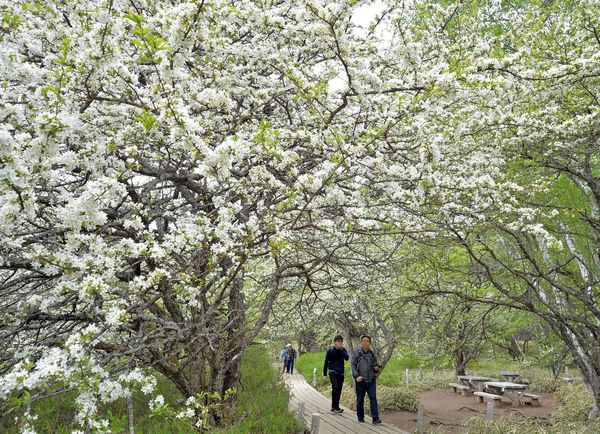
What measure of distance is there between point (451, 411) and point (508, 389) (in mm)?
2617

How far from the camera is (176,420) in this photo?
169 inches

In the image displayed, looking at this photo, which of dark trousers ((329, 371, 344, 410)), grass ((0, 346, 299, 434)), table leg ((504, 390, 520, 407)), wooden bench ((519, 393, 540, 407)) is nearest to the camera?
grass ((0, 346, 299, 434))

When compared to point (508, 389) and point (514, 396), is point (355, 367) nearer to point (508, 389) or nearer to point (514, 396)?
point (514, 396)

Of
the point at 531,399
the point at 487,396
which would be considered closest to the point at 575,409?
the point at 487,396

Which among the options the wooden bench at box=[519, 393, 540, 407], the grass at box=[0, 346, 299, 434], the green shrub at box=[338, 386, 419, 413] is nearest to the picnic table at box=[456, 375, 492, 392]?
the wooden bench at box=[519, 393, 540, 407]

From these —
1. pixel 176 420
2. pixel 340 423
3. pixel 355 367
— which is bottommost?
pixel 340 423

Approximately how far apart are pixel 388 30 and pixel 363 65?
1987mm

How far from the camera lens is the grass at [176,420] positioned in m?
5.19

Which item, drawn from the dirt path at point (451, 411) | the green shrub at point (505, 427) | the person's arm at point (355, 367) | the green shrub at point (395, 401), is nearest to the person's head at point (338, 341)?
the person's arm at point (355, 367)

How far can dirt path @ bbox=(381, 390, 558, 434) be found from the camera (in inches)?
399

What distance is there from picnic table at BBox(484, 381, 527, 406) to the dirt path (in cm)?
29

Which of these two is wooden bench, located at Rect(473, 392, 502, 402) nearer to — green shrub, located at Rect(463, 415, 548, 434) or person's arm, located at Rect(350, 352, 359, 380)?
green shrub, located at Rect(463, 415, 548, 434)

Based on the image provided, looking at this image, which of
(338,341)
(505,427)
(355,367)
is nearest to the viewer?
(505,427)

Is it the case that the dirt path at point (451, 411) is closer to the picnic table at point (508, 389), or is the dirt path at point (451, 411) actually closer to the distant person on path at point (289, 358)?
the picnic table at point (508, 389)
